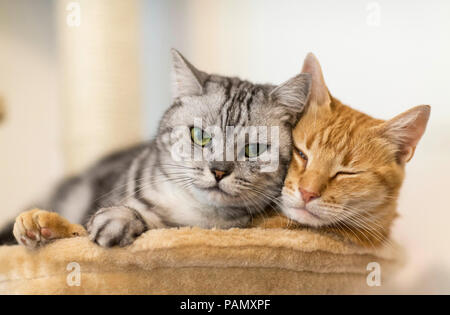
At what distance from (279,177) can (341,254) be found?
24 cm

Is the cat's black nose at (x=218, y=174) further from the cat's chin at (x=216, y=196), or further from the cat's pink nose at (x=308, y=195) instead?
the cat's pink nose at (x=308, y=195)

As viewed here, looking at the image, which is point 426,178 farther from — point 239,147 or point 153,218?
point 153,218

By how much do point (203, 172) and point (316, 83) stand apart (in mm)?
403

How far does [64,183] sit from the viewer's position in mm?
1544

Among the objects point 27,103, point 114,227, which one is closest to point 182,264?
point 114,227

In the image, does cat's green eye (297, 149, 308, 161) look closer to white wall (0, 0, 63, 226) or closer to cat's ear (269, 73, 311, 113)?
cat's ear (269, 73, 311, 113)

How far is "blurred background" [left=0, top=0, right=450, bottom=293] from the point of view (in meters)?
1.16

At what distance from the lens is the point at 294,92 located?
985 millimetres

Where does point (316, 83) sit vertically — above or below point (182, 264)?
above

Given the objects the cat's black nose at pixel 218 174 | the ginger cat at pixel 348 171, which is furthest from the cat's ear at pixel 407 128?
the cat's black nose at pixel 218 174

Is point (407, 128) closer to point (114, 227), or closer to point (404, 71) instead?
point (404, 71)

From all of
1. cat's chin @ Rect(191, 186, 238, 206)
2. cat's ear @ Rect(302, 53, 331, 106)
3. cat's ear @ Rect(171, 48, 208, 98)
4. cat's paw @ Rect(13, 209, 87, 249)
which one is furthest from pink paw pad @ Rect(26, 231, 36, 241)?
cat's ear @ Rect(302, 53, 331, 106)

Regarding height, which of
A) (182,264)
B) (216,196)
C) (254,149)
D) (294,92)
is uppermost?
(294,92)
